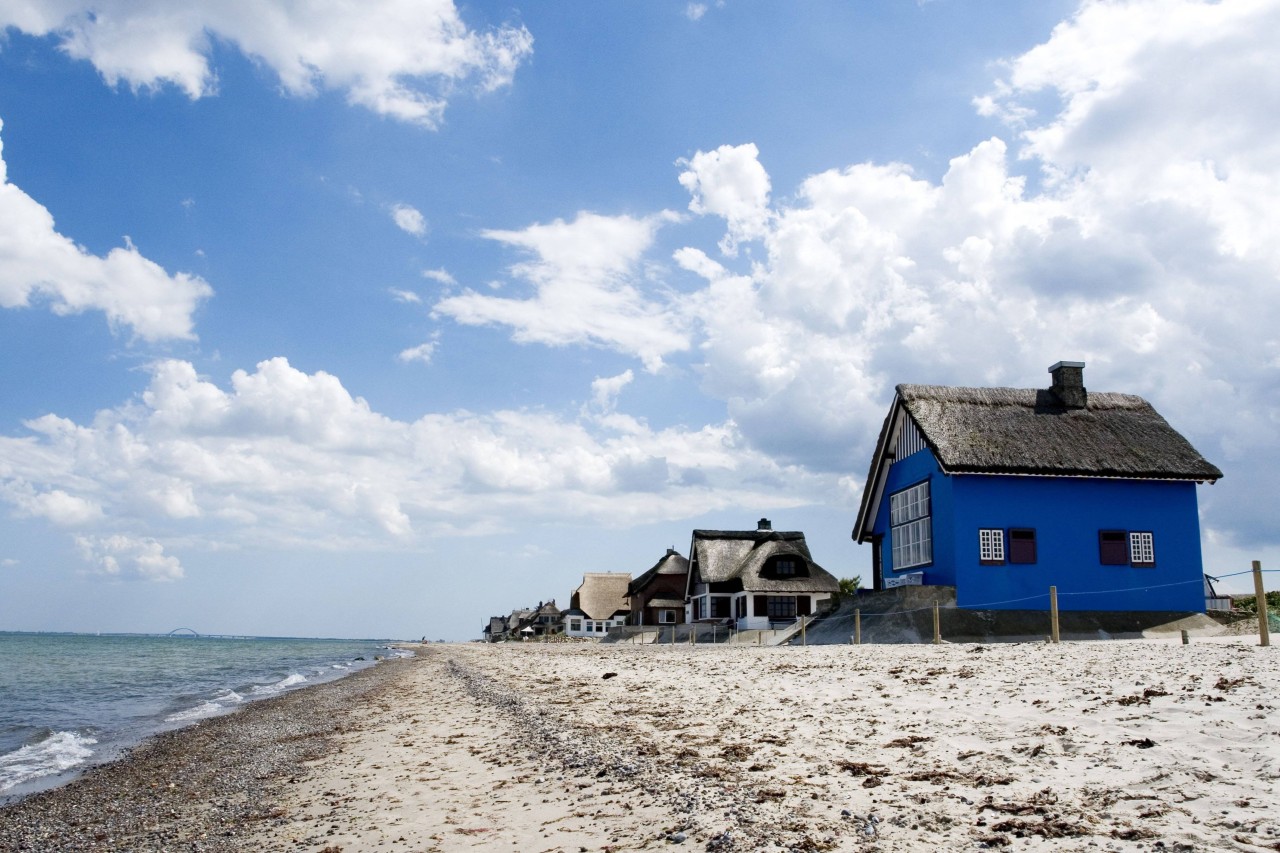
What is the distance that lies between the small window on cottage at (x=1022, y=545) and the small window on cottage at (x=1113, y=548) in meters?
1.90

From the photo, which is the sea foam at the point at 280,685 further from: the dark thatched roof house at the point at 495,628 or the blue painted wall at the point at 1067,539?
the dark thatched roof house at the point at 495,628

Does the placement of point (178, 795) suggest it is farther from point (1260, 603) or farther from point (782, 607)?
point (782, 607)

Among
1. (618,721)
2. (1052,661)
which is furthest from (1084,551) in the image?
(618,721)

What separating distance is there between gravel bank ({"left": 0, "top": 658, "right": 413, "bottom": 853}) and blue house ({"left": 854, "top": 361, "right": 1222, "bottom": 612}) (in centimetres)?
1564

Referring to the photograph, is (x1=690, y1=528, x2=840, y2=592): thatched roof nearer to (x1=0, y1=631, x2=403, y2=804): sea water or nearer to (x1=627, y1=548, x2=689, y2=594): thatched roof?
(x1=627, y1=548, x2=689, y2=594): thatched roof

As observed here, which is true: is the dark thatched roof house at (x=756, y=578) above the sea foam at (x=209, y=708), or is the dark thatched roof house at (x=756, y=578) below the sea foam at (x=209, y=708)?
above

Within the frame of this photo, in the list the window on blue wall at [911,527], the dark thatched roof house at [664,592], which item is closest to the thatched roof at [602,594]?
the dark thatched roof house at [664,592]

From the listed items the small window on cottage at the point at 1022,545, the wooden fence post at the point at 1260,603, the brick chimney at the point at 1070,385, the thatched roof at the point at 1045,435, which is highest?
the brick chimney at the point at 1070,385

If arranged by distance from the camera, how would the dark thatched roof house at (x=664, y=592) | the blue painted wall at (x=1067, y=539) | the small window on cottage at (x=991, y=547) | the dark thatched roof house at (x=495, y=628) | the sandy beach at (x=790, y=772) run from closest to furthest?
1. the sandy beach at (x=790, y=772)
2. the blue painted wall at (x=1067, y=539)
3. the small window on cottage at (x=991, y=547)
4. the dark thatched roof house at (x=664, y=592)
5. the dark thatched roof house at (x=495, y=628)

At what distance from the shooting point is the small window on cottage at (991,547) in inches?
910

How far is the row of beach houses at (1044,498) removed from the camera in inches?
913

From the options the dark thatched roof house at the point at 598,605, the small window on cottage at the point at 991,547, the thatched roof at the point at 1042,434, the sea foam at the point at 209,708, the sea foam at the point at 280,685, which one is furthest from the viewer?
the dark thatched roof house at the point at 598,605

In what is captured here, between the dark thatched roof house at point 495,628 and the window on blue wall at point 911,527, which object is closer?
the window on blue wall at point 911,527

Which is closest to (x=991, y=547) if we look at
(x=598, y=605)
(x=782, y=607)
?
(x=782, y=607)
